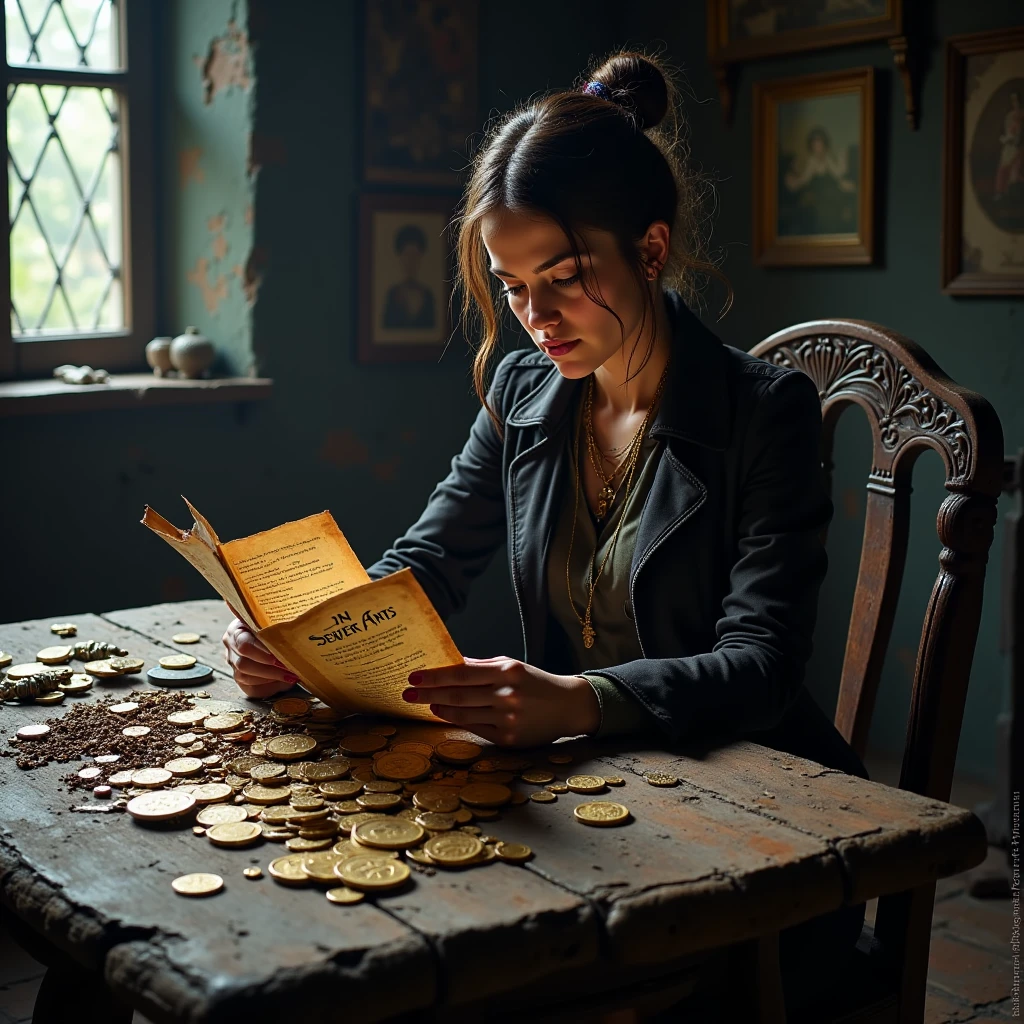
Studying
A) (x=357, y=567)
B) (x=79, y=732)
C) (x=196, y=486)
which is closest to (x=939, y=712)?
(x=357, y=567)

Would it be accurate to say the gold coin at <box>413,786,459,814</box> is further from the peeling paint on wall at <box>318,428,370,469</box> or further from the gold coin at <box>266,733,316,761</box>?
the peeling paint on wall at <box>318,428,370,469</box>

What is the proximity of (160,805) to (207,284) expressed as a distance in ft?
8.61

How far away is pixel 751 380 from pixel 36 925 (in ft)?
3.83

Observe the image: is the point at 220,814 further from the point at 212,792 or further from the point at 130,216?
the point at 130,216

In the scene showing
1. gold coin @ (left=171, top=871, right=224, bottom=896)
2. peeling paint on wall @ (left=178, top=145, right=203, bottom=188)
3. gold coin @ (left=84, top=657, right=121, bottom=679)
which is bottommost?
gold coin @ (left=171, top=871, right=224, bottom=896)

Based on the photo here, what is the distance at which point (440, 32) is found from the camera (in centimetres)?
383

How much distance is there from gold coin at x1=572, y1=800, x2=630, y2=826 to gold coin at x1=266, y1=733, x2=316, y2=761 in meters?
0.33

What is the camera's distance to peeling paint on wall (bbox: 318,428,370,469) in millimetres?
3775

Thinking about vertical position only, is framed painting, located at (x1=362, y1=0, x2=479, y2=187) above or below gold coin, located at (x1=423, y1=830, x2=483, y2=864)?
above

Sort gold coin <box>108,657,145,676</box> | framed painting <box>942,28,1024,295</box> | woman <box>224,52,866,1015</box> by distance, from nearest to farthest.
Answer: woman <box>224,52,866,1015</box> < gold coin <box>108,657,145,676</box> < framed painting <box>942,28,1024,295</box>

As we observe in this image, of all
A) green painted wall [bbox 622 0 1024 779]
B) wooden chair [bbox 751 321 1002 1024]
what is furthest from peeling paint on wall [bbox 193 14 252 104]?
wooden chair [bbox 751 321 1002 1024]

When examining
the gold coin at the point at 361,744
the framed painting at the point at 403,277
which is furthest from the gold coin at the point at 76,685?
the framed painting at the point at 403,277

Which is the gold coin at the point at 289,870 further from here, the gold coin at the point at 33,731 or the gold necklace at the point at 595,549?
the gold necklace at the point at 595,549

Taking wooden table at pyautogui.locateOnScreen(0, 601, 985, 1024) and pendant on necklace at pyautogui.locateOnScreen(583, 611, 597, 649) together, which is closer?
wooden table at pyautogui.locateOnScreen(0, 601, 985, 1024)
